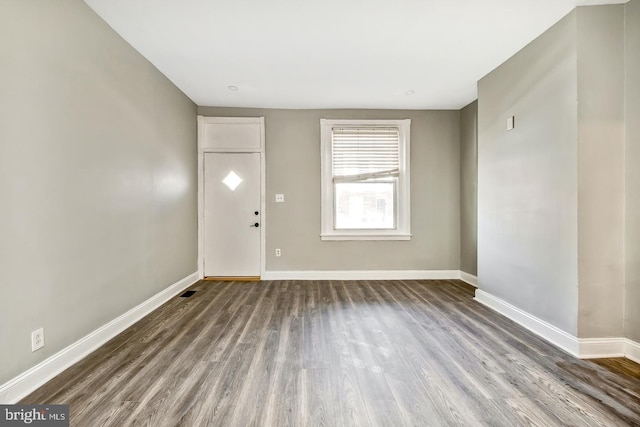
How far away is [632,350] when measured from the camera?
83.2 inches

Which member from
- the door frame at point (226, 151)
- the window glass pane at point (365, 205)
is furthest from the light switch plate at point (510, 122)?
the door frame at point (226, 151)

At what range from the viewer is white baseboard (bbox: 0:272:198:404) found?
161 cm

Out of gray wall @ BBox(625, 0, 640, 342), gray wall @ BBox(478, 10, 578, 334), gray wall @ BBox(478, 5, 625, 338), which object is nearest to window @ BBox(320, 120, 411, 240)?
gray wall @ BBox(478, 10, 578, 334)

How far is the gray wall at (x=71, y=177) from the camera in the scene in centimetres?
163

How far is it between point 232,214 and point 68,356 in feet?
8.62

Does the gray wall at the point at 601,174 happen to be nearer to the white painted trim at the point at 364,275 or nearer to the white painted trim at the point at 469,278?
the white painted trim at the point at 469,278

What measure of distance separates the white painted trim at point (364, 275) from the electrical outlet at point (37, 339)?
274 cm

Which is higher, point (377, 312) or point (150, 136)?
point (150, 136)

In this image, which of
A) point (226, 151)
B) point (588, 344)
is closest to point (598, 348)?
point (588, 344)

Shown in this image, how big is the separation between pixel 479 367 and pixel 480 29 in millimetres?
2717

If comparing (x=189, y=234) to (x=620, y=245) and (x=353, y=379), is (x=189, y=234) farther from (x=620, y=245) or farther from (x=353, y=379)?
(x=620, y=245)

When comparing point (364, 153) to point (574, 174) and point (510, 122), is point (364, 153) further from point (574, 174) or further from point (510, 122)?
point (574, 174)

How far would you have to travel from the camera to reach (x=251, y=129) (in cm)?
440

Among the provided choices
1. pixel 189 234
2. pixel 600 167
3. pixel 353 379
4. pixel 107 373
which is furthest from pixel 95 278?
pixel 600 167
